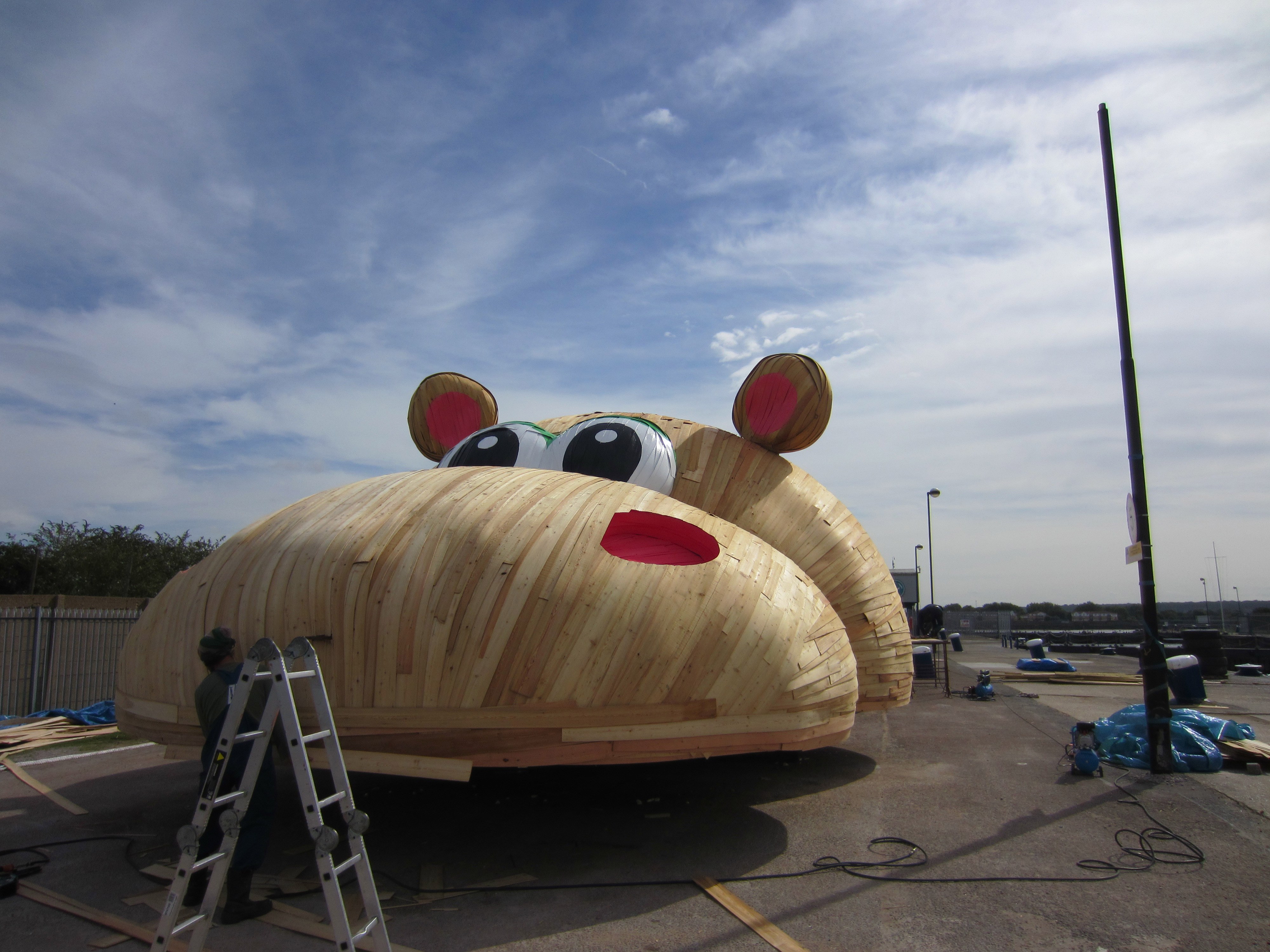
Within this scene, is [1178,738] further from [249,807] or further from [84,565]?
[84,565]

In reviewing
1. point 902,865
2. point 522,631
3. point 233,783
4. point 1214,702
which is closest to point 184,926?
point 233,783

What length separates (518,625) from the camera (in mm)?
4711

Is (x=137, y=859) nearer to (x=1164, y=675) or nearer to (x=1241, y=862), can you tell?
(x=1241, y=862)

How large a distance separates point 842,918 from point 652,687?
5.33 ft

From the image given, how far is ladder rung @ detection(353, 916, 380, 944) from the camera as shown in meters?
3.40

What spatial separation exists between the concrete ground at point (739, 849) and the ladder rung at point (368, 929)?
0.50 m

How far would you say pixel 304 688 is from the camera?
4.82m

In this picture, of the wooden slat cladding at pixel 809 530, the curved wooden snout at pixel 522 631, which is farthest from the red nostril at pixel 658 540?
the wooden slat cladding at pixel 809 530

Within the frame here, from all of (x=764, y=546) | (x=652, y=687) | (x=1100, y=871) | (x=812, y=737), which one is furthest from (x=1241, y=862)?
(x=652, y=687)

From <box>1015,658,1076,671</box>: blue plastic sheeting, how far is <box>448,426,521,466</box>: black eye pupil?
20574 mm

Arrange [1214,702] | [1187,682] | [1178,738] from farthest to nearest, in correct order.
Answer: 1. [1214,702]
2. [1187,682]
3. [1178,738]

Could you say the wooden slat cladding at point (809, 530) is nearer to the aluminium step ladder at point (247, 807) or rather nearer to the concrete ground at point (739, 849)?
the concrete ground at point (739, 849)

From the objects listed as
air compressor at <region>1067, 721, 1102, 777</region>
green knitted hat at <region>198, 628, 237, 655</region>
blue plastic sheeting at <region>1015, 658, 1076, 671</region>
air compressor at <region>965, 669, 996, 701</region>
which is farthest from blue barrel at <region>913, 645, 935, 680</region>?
green knitted hat at <region>198, 628, 237, 655</region>

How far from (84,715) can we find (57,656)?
178 centimetres
